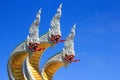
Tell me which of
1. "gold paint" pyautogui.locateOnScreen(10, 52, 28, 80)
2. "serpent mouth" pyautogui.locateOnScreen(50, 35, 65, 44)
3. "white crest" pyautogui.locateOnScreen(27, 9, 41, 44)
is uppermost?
"white crest" pyautogui.locateOnScreen(27, 9, 41, 44)

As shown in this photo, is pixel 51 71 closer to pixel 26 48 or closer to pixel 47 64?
pixel 47 64

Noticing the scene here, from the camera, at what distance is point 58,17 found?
47.0 m

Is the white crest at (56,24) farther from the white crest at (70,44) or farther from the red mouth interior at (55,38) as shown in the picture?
the white crest at (70,44)

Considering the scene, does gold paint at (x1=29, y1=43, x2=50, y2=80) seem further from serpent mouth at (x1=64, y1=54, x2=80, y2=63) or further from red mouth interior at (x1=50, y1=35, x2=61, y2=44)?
serpent mouth at (x1=64, y1=54, x2=80, y2=63)

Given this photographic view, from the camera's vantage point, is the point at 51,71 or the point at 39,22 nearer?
the point at 39,22

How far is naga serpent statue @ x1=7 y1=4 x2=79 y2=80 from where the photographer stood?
45.3m

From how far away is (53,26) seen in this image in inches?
1836

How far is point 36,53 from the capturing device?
48.1 meters

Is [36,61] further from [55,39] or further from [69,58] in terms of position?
[55,39]

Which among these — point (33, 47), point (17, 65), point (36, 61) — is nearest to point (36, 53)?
point (36, 61)

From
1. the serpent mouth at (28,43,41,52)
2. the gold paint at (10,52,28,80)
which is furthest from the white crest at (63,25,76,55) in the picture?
the gold paint at (10,52,28,80)

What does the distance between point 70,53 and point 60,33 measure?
2.46m

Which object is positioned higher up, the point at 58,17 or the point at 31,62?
the point at 58,17

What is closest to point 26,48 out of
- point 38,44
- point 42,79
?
point 38,44
